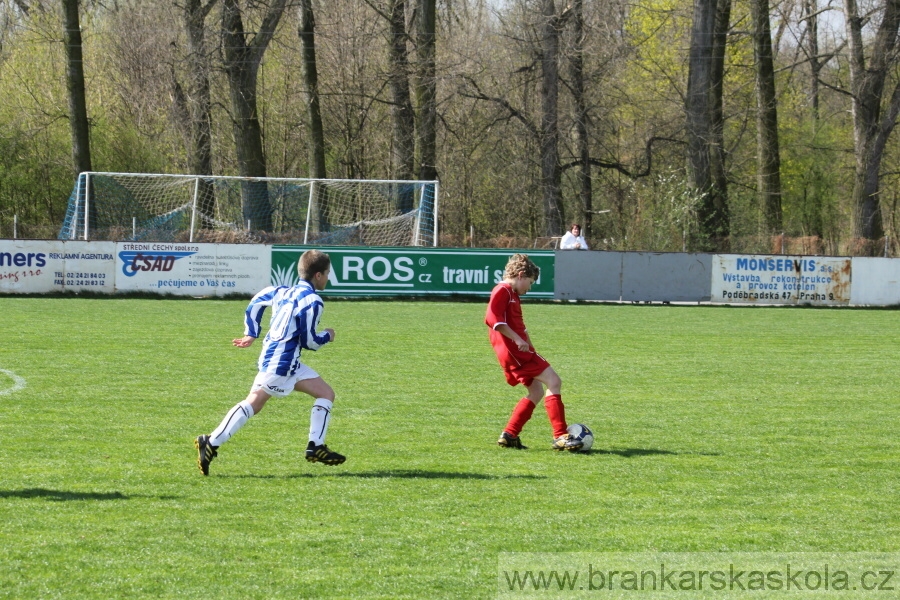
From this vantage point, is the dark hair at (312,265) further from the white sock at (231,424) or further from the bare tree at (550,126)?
the bare tree at (550,126)

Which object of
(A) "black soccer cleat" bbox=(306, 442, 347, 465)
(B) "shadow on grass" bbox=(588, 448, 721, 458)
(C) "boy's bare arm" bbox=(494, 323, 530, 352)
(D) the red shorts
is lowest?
(B) "shadow on grass" bbox=(588, 448, 721, 458)

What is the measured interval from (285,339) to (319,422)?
63 cm

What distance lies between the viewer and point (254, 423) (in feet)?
28.9

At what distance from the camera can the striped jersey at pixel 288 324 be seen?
6.75 m

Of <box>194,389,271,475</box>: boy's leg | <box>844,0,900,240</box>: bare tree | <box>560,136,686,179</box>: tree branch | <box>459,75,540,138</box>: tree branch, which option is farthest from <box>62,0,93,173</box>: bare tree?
<box>194,389,271,475</box>: boy's leg

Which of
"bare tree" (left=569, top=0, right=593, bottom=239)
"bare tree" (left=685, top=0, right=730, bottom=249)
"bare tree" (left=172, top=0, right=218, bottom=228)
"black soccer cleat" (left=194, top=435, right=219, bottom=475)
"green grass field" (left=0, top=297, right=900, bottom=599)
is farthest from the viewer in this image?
"bare tree" (left=569, top=0, right=593, bottom=239)

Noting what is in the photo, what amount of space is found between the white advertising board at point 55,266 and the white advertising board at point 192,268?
0.33 meters

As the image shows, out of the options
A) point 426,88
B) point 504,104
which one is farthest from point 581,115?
point 426,88

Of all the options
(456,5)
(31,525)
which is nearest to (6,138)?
(456,5)

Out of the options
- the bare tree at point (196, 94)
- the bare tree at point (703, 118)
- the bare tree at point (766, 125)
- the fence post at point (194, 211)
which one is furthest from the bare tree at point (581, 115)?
the fence post at point (194, 211)

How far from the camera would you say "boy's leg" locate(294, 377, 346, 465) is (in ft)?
A: 22.9

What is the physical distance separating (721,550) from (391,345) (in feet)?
32.6

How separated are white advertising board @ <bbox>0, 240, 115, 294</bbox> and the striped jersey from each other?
17.9 metres

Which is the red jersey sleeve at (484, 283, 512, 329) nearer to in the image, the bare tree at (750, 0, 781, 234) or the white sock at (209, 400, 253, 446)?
the white sock at (209, 400, 253, 446)
